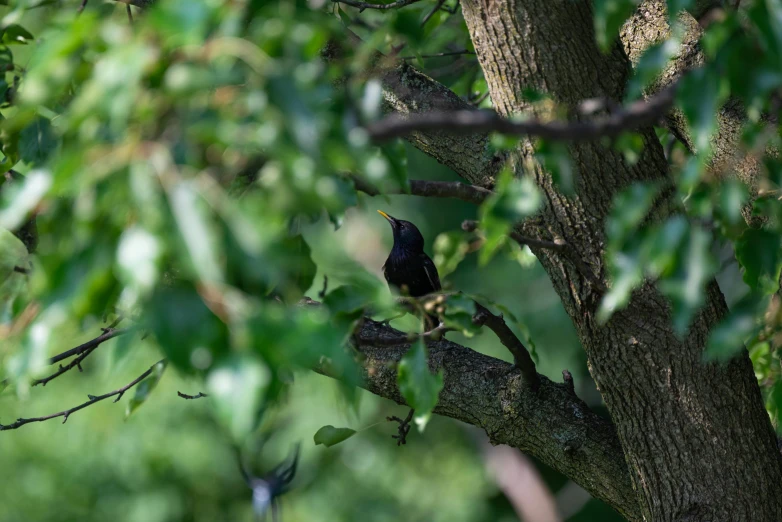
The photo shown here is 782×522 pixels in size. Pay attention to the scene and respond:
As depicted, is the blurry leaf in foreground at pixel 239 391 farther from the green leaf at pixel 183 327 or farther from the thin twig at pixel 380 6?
the thin twig at pixel 380 6

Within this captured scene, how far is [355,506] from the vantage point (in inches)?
317

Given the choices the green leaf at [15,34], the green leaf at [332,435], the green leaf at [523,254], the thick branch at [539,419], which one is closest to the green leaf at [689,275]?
the green leaf at [332,435]

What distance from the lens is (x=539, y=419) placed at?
7.01ft

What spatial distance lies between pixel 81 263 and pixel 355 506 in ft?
25.0

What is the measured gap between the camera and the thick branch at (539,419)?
2113 millimetres

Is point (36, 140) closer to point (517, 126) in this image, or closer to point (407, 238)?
point (517, 126)

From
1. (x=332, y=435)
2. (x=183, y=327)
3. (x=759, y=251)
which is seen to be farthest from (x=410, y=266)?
(x=183, y=327)

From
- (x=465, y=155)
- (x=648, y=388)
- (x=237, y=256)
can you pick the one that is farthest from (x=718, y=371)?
(x=237, y=256)

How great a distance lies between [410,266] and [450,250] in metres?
2.38

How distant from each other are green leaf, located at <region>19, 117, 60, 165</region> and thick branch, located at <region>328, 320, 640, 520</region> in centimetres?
86

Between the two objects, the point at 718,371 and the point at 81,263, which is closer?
the point at 81,263

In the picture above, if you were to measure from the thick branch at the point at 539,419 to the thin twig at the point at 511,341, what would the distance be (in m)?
0.03

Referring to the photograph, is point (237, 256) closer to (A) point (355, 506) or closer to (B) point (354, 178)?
(B) point (354, 178)

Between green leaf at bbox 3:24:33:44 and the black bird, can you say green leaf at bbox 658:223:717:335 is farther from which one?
the black bird
